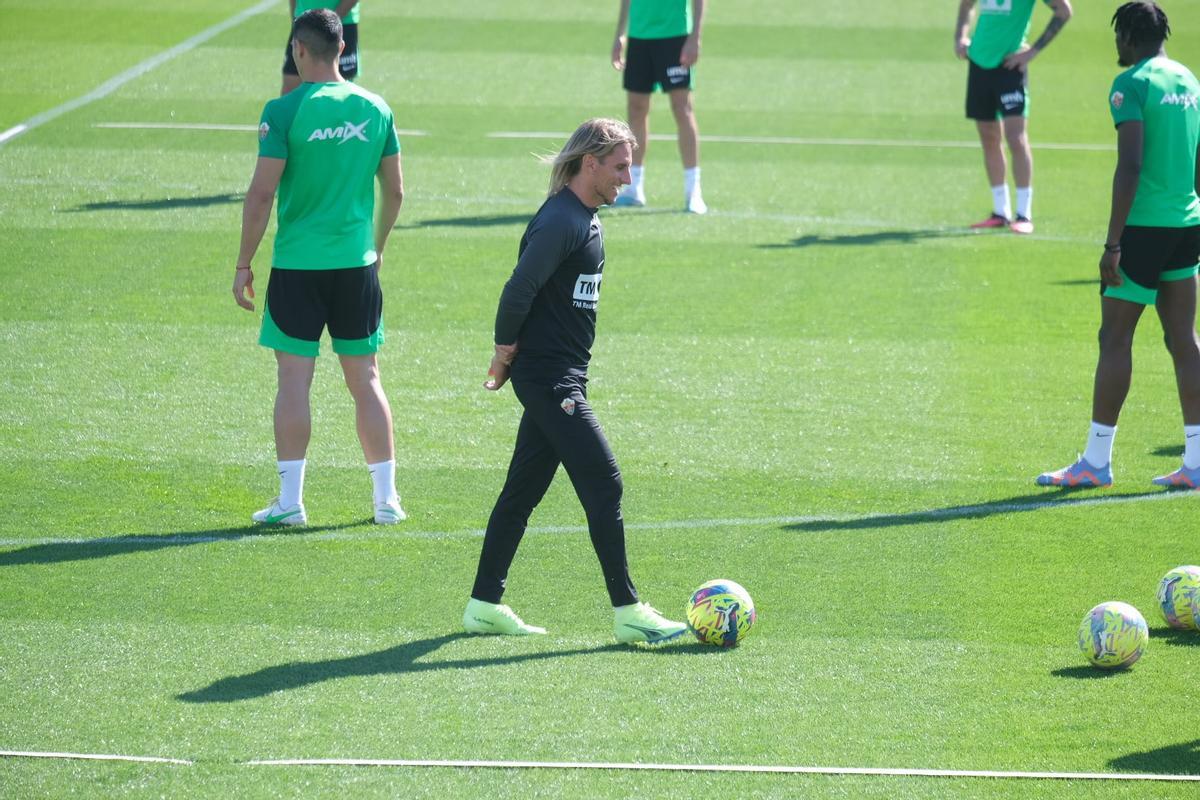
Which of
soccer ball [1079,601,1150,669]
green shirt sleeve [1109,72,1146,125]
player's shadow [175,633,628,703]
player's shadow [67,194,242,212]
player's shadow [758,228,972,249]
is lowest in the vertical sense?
player's shadow [175,633,628,703]

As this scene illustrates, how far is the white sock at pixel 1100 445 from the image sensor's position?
819 cm

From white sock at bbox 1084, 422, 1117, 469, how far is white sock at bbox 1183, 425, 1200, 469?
401 millimetres

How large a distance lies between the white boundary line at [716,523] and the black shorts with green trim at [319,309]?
0.89m

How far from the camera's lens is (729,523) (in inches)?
299

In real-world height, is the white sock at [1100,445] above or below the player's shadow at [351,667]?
above

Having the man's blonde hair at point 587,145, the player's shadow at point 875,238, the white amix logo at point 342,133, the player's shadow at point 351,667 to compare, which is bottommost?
the player's shadow at point 351,667

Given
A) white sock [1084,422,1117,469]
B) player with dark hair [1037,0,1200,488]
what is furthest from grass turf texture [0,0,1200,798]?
player with dark hair [1037,0,1200,488]

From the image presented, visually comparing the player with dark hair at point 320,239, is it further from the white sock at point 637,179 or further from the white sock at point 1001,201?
the white sock at point 1001,201

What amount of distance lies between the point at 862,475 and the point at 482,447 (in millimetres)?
2089

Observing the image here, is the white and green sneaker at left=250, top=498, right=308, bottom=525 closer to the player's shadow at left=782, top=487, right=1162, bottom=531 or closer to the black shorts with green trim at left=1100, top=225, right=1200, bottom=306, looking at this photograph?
the player's shadow at left=782, top=487, right=1162, bottom=531

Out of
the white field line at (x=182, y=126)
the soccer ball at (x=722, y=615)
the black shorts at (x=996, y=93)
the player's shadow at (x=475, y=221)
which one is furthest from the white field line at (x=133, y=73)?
the soccer ball at (x=722, y=615)

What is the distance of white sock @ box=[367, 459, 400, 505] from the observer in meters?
7.59

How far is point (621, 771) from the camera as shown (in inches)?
196

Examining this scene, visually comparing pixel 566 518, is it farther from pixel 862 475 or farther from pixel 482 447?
pixel 862 475
